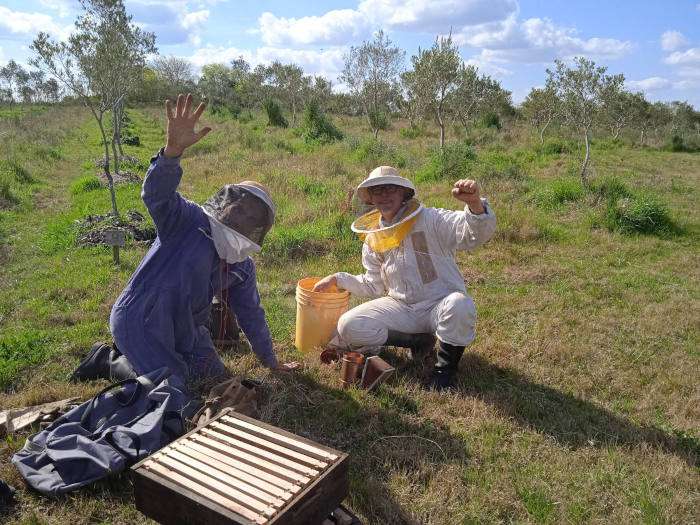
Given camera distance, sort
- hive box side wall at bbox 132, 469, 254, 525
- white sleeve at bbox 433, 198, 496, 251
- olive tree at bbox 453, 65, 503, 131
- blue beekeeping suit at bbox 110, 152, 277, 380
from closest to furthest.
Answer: hive box side wall at bbox 132, 469, 254, 525
blue beekeeping suit at bbox 110, 152, 277, 380
white sleeve at bbox 433, 198, 496, 251
olive tree at bbox 453, 65, 503, 131

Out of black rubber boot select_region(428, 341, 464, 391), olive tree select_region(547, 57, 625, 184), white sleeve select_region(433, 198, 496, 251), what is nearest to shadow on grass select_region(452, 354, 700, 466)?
black rubber boot select_region(428, 341, 464, 391)

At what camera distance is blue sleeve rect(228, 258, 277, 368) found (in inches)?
151

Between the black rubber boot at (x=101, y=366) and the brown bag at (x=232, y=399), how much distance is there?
0.76 meters

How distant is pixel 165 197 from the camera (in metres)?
3.15

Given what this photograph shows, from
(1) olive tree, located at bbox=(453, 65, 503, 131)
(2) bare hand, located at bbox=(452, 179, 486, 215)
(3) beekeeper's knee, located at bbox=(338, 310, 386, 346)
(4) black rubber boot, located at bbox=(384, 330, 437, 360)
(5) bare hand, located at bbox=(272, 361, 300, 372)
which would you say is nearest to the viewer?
(2) bare hand, located at bbox=(452, 179, 486, 215)

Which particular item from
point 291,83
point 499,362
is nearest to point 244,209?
point 499,362

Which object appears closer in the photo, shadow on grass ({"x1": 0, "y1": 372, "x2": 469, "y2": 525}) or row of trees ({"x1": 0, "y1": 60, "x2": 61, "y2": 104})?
shadow on grass ({"x1": 0, "y1": 372, "x2": 469, "y2": 525})

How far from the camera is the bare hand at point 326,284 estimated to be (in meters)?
4.48

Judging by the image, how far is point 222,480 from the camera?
2.39 metres

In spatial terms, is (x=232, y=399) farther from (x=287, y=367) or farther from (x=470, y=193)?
(x=470, y=193)

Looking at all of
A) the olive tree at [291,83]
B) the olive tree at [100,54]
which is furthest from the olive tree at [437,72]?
the olive tree at [291,83]

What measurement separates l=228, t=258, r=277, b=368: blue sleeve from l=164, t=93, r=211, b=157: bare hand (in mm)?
1052

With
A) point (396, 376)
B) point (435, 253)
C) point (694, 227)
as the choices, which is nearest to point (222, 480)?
point (396, 376)

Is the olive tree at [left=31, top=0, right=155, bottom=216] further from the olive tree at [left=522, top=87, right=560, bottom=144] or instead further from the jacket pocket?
the olive tree at [left=522, top=87, right=560, bottom=144]
